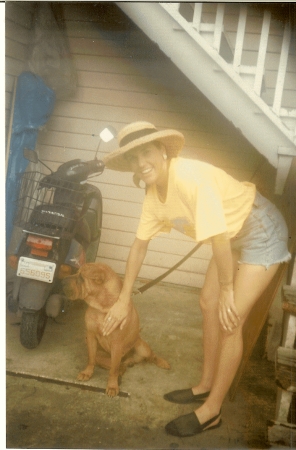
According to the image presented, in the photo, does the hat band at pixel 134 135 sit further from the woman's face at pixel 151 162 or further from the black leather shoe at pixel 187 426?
the black leather shoe at pixel 187 426

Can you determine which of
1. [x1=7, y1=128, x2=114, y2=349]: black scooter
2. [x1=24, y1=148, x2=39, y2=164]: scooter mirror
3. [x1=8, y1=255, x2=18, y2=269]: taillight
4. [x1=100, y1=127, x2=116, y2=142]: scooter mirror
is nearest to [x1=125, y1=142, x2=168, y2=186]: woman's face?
[x1=100, y1=127, x2=116, y2=142]: scooter mirror

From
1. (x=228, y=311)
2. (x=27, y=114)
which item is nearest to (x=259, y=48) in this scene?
(x=228, y=311)

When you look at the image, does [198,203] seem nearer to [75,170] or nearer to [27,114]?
[75,170]

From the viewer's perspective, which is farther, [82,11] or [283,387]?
[82,11]

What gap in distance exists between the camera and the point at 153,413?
76.9 inches

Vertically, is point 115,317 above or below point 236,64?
below

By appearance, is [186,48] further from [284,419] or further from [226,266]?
[284,419]

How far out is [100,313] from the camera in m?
2.11

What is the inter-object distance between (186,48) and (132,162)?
908 millimetres

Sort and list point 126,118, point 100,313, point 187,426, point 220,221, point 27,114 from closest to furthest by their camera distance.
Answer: point 220,221 → point 187,426 → point 100,313 → point 126,118 → point 27,114

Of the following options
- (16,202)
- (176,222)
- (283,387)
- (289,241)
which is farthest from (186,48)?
(283,387)

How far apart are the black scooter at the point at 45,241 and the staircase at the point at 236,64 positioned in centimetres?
90

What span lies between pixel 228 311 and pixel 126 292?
0.61 metres

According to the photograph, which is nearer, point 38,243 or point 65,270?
point 38,243
